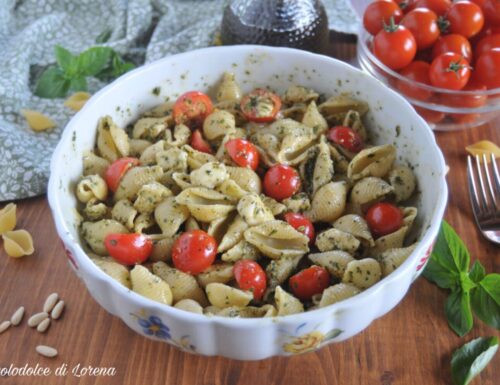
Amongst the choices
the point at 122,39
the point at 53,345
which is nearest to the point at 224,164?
the point at 53,345

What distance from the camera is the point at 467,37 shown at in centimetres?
159

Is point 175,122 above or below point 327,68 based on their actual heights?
below

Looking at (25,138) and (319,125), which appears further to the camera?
(25,138)

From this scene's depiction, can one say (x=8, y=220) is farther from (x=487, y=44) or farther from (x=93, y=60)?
(x=487, y=44)

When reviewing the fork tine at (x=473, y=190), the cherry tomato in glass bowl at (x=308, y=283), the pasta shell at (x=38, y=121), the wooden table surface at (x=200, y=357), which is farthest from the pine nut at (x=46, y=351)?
the fork tine at (x=473, y=190)

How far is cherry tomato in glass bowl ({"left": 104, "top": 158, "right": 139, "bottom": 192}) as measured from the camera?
4.14 feet

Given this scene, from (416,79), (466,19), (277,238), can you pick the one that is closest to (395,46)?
(416,79)

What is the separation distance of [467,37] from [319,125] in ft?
1.71

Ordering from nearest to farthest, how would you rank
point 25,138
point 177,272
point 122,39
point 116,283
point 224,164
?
point 116,283, point 177,272, point 224,164, point 25,138, point 122,39

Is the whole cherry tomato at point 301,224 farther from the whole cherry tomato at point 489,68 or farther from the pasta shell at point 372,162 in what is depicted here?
the whole cherry tomato at point 489,68

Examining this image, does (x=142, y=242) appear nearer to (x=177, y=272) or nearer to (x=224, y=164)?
(x=177, y=272)

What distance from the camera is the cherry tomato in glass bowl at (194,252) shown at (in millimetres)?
1099

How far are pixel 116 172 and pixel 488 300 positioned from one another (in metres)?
0.77

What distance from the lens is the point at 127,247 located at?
3.66 ft
